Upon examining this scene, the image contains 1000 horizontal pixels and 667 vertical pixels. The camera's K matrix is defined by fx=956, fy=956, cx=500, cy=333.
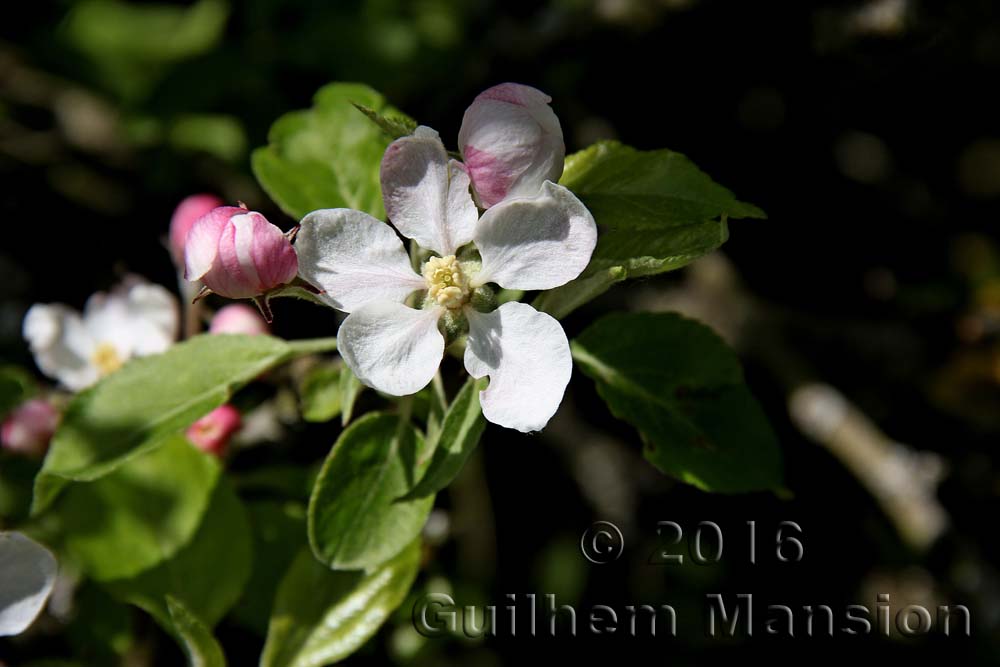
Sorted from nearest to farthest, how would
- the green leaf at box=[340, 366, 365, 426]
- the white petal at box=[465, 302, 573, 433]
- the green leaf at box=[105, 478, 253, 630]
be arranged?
the white petal at box=[465, 302, 573, 433], the green leaf at box=[340, 366, 365, 426], the green leaf at box=[105, 478, 253, 630]

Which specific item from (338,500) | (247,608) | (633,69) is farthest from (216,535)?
(633,69)

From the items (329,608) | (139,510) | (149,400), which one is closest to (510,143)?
(149,400)

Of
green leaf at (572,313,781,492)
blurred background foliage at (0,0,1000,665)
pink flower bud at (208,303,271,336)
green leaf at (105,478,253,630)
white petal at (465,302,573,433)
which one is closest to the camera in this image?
white petal at (465,302,573,433)

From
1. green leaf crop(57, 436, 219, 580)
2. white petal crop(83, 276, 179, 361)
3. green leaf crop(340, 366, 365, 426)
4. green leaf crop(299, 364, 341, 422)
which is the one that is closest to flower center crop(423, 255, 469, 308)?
green leaf crop(340, 366, 365, 426)

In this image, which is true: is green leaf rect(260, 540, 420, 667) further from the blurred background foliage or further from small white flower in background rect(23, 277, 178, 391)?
the blurred background foliage

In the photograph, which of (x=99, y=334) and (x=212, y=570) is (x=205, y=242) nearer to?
(x=212, y=570)

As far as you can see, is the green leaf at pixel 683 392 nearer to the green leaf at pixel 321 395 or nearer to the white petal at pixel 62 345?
the green leaf at pixel 321 395

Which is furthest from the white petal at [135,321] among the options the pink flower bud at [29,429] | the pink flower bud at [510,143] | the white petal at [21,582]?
the pink flower bud at [510,143]

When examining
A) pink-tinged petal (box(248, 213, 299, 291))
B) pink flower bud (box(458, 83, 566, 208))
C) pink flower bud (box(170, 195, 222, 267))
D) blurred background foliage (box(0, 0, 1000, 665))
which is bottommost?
blurred background foliage (box(0, 0, 1000, 665))
